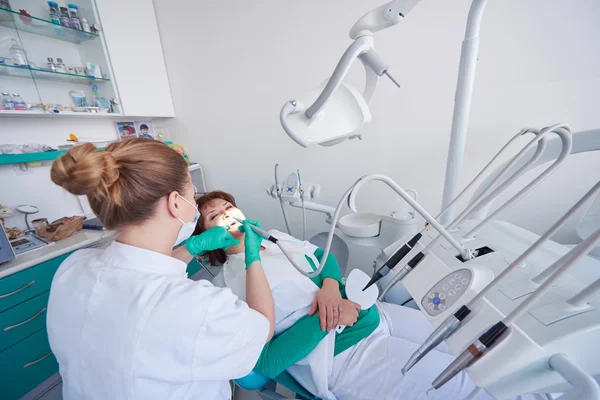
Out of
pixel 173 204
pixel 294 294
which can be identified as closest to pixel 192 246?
pixel 173 204

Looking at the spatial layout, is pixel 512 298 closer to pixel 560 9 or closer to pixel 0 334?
pixel 560 9

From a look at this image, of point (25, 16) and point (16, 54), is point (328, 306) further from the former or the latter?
point (25, 16)

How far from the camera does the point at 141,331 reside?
0.52 meters

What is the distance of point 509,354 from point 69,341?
3.06 ft

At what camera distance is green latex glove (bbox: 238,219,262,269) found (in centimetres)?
90

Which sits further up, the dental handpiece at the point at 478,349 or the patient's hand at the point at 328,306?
the dental handpiece at the point at 478,349

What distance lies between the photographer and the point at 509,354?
0.35m

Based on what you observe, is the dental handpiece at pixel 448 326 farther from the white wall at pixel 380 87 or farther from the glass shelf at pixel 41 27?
the glass shelf at pixel 41 27

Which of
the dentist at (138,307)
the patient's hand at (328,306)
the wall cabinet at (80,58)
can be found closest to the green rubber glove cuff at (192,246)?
the dentist at (138,307)

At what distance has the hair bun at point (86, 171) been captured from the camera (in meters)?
0.55

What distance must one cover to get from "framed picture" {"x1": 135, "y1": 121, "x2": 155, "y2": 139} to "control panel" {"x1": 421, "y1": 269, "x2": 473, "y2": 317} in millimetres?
2622

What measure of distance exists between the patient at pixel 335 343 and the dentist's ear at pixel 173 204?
0.41 meters

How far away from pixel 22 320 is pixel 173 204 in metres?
1.32

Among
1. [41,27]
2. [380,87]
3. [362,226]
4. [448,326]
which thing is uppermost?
[41,27]
